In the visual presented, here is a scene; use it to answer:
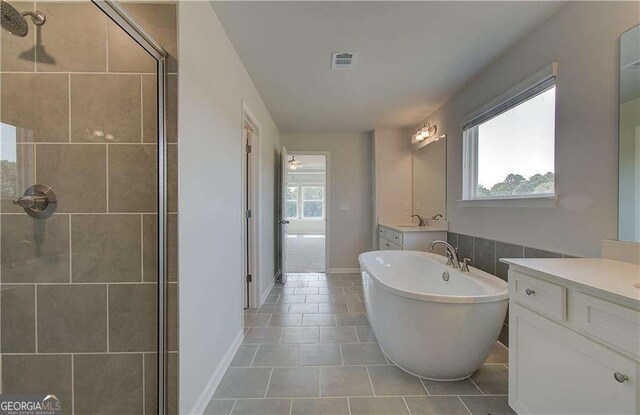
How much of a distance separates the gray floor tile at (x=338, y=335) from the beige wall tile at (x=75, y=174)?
6.12ft

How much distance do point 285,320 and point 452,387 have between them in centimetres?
152

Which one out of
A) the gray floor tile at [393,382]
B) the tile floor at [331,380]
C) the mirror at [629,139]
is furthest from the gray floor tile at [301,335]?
the mirror at [629,139]

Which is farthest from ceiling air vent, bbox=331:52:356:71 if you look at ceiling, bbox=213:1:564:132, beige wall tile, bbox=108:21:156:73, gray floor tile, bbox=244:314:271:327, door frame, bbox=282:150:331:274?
gray floor tile, bbox=244:314:271:327

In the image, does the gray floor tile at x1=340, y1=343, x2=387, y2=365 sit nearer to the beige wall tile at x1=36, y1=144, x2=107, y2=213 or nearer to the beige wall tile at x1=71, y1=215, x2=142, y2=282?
the beige wall tile at x1=71, y1=215, x2=142, y2=282

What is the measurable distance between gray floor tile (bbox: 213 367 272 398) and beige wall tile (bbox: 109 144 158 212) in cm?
122

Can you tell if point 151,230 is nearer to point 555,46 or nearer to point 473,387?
point 473,387

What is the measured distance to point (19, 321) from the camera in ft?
3.89

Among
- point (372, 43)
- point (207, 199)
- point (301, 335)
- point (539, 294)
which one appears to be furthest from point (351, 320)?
point (372, 43)

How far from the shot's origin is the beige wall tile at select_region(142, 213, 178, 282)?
122 centimetres

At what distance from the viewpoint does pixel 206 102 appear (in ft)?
4.98

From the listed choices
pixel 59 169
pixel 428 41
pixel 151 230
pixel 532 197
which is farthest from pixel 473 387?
pixel 59 169

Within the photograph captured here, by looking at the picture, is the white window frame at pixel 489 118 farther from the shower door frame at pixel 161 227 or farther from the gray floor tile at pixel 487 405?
the shower door frame at pixel 161 227

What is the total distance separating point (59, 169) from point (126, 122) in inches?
14.7

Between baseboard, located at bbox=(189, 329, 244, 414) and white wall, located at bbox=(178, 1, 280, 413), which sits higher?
white wall, located at bbox=(178, 1, 280, 413)
